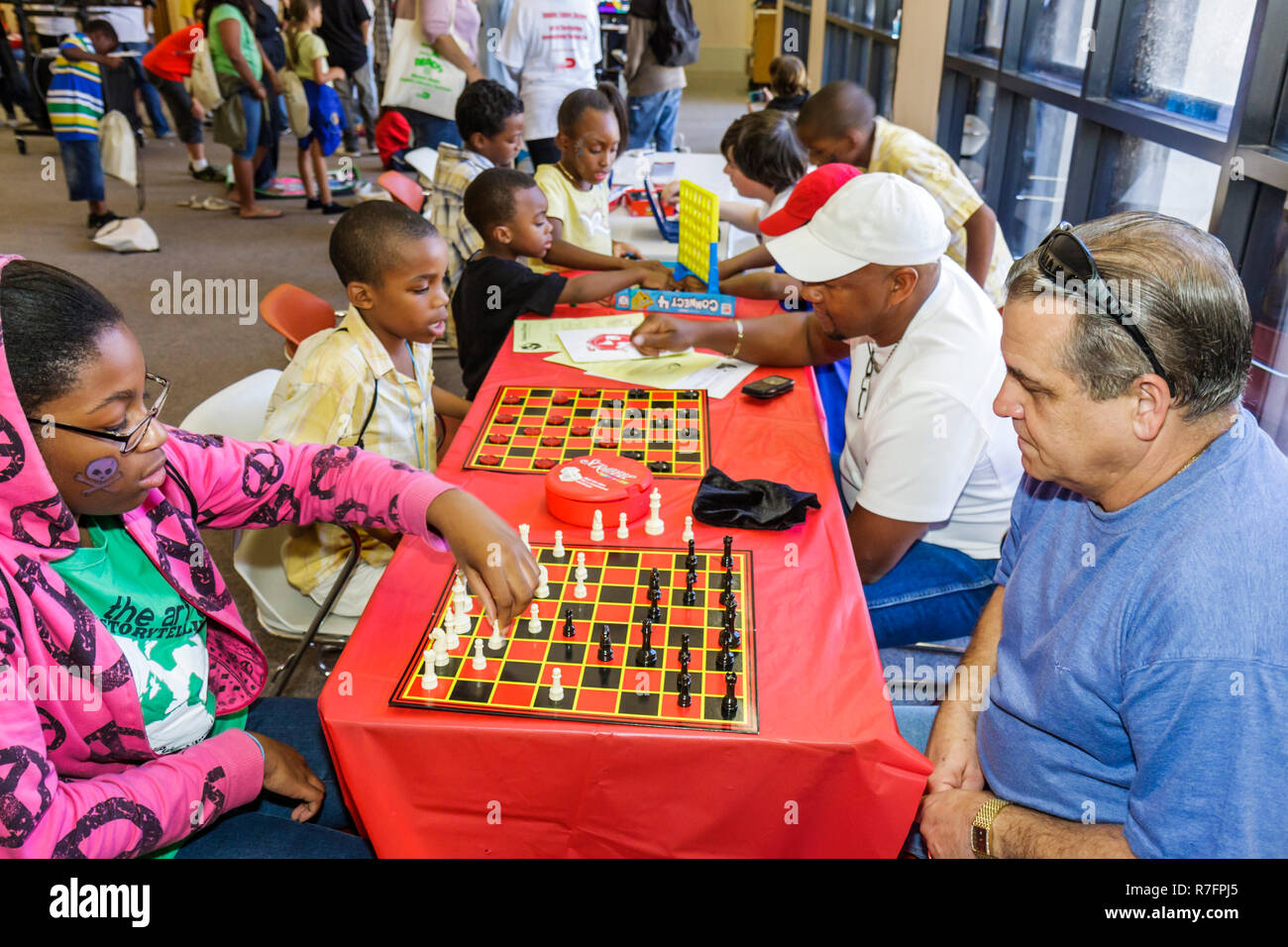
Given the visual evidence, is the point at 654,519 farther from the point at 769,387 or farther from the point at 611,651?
the point at 769,387

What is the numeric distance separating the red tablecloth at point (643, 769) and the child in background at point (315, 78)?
622 centimetres

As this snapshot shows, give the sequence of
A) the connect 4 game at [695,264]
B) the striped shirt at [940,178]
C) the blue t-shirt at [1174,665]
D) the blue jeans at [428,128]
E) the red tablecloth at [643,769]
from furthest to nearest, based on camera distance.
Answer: the blue jeans at [428,128] → the striped shirt at [940,178] → the connect 4 game at [695,264] → the red tablecloth at [643,769] → the blue t-shirt at [1174,665]

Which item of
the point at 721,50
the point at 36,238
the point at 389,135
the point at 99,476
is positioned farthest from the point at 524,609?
the point at 721,50

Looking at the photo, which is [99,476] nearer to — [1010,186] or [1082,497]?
[1082,497]

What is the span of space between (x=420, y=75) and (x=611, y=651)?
14.9 ft

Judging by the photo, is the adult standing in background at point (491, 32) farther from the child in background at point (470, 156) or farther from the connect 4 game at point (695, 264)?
the connect 4 game at point (695, 264)

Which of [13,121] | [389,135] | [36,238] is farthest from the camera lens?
[13,121]

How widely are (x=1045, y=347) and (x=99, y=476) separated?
4.11 feet

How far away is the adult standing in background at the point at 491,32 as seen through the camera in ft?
18.5

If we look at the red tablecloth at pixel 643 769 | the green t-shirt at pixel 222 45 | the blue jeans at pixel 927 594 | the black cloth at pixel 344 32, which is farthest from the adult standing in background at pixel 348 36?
the red tablecloth at pixel 643 769

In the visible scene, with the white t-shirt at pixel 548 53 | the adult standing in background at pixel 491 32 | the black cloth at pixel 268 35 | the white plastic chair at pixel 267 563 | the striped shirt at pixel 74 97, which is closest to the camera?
the white plastic chair at pixel 267 563

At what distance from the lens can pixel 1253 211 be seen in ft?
8.65

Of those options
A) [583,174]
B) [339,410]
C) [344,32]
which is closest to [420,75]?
[583,174]

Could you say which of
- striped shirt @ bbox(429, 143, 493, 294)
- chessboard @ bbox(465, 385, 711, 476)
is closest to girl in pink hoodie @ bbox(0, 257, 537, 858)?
chessboard @ bbox(465, 385, 711, 476)
